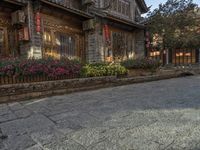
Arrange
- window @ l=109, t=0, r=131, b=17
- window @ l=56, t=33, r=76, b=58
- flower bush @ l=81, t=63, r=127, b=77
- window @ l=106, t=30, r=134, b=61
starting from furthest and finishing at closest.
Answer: window @ l=109, t=0, r=131, b=17, window @ l=106, t=30, r=134, b=61, window @ l=56, t=33, r=76, b=58, flower bush @ l=81, t=63, r=127, b=77

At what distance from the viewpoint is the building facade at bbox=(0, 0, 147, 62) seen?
26.6 feet

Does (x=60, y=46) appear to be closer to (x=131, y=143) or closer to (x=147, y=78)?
(x=147, y=78)

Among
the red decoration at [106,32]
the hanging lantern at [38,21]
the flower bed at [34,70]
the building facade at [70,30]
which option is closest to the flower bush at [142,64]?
the building facade at [70,30]

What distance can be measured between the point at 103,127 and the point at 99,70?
4896 millimetres

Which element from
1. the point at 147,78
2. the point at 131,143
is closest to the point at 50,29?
the point at 147,78

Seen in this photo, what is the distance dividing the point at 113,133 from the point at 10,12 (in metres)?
7.51

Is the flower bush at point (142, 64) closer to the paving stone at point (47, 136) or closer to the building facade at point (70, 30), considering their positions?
the building facade at point (70, 30)

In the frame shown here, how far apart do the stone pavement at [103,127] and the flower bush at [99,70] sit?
2.98 meters

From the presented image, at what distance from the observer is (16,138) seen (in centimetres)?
264

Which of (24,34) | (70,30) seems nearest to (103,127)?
(24,34)

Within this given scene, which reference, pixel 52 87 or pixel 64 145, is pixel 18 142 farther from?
pixel 52 87

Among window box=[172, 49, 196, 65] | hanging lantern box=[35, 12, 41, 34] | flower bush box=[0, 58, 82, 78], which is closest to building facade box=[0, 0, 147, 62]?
hanging lantern box=[35, 12, 41, 34]

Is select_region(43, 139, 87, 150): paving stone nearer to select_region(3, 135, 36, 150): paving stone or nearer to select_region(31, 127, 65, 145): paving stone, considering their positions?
select_region(31, 127, 65, 145): paving stone

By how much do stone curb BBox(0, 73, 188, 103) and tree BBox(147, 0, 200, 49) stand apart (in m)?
6.33
